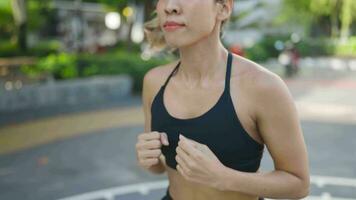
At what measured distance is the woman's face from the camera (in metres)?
1.73

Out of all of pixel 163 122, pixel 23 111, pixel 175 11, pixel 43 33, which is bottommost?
pixel 43 33

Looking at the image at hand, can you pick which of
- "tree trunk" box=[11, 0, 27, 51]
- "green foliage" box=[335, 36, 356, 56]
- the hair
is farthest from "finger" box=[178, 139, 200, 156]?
"green foliage" box=[335, 36, 356, 56]

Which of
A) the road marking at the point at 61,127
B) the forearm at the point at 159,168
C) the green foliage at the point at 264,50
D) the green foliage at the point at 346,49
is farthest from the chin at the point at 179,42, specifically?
the green foliage at the point at 346,49

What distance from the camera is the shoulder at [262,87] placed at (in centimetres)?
171

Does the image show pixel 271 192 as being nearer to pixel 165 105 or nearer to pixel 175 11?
pixel 165 105

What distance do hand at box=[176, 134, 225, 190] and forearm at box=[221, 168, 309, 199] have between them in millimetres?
31

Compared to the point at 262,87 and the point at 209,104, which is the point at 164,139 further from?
the point at 262,87

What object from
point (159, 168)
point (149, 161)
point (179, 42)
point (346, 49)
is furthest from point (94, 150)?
point (346, 49)

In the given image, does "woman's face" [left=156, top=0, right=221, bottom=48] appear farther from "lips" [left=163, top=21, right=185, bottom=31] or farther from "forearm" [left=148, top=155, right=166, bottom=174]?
"forearm" [left=148, top=155, right=166, bottom=174]

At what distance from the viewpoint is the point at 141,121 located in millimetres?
11000

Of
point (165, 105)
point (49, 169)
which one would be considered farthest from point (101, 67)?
point (165, 105)

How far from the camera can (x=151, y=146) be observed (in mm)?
1893

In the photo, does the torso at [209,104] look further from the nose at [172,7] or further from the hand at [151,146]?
the nose at [172,7]

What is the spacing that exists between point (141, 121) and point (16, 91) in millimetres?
3245
